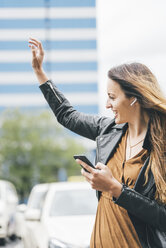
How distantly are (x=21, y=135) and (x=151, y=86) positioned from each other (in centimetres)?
3873

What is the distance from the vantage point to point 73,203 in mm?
6801

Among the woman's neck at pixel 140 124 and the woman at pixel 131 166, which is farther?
the woman's neck at pixel 140 124

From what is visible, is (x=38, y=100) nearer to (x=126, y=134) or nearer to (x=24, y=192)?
(x=24, y=192)

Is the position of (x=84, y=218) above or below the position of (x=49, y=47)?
below

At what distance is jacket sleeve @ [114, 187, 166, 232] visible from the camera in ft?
6.59

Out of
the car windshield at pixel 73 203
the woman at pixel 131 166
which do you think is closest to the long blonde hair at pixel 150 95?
the woman at pixel 131 166

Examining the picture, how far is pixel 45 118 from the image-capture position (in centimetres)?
4038

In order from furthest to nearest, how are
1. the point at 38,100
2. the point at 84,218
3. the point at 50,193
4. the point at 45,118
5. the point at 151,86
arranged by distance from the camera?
1. the point at 38,100
2. the point at 45,118
3. the point at 50,193
4. the point at 84,218
5. the point at 151,86

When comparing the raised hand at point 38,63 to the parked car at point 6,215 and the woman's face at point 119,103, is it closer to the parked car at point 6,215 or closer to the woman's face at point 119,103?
the woman's face at point 119,103

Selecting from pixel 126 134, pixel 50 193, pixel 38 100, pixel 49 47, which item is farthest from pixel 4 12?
pixel 126 134

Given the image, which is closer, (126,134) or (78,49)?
(126,134)

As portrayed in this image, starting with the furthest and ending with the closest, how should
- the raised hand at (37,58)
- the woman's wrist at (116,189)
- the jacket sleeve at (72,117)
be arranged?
the raised hand at (37,58), the jacket sleeve at (72,117), the woman's wrist at (116,189)

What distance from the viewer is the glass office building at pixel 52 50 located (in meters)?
59.7

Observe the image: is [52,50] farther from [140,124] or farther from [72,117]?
[140,124]
